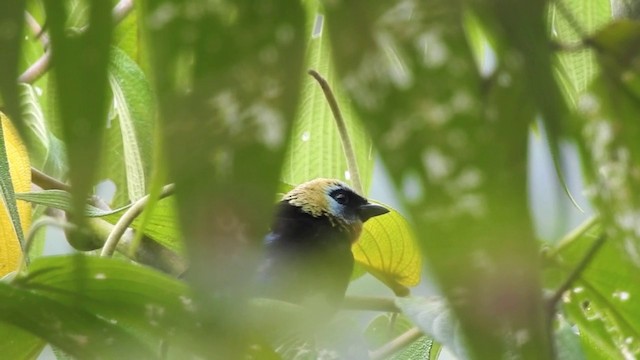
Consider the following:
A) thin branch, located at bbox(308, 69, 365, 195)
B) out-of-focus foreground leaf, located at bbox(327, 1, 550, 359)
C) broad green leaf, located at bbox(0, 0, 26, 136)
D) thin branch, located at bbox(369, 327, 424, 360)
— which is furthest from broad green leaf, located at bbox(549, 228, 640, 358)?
broad green leaf, located at bbox(0, 0, 26, 136)

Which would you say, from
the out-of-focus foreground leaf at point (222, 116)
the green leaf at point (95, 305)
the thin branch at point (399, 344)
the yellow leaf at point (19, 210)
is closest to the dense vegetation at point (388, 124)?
the out-of-focus foreground leaf at point (222, 116)

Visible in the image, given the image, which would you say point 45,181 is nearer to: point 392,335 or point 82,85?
point 392,335

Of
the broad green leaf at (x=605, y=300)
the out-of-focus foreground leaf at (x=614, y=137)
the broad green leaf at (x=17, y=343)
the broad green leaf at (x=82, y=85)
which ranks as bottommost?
the broad green leaf at (x=605, y=300)

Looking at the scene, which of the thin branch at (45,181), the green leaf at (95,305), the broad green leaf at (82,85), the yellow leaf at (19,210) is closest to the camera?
the broad green leaf at (82,85)

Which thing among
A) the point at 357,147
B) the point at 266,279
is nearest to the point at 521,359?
the point at 357,147

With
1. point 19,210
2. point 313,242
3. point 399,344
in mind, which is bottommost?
point 313,242

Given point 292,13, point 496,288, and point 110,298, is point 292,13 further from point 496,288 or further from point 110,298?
point 110,298

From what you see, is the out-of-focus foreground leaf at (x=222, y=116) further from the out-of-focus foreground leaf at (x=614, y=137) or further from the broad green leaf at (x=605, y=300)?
the broad green leaf at (x=605, y=300)

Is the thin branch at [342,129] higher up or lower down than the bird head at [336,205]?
higher up

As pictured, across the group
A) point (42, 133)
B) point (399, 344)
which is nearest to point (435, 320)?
point (399, 344)
